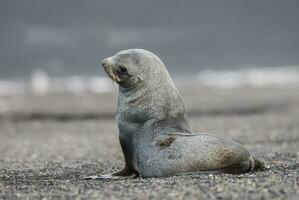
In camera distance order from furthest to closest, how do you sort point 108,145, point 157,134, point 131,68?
point 108,145 → point 131,68 → point 157,134

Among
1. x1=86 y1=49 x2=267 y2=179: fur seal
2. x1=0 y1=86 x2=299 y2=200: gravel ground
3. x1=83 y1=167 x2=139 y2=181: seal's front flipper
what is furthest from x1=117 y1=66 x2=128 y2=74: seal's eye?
x1=0 y1=86 x2=299 y2=200: gravel ground

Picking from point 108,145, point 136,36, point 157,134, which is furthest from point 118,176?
point 136,36

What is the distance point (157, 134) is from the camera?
7273 mm

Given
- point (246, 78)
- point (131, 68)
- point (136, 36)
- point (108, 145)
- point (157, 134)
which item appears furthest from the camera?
point (136, 36)

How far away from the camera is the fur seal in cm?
701

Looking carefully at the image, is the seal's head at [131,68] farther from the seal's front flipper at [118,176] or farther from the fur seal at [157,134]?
the seal's front flipper at [118,176]

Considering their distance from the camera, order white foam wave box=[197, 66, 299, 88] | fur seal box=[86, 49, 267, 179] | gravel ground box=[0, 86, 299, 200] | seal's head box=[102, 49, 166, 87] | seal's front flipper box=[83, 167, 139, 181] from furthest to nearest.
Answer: white foam wave box=[197, 66, 299, 88] < seal's head box=[102, 49, 166, 87] < seal's front flipper box=[83, 167, 139, 181] < fur seal box=[86, 49, 267, 179] < gravel ground box=[0, 86, 299, 200]

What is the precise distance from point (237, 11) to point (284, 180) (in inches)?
2511

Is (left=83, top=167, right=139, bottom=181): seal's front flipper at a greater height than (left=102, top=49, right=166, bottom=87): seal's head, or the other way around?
(left=102, top=49, right=166, bottom=87): seal's head

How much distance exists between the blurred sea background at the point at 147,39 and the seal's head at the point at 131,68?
28.7m

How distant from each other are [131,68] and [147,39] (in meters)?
47.9

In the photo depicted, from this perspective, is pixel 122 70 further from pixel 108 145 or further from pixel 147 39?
pixel 147 39

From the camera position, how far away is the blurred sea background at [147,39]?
145 feet

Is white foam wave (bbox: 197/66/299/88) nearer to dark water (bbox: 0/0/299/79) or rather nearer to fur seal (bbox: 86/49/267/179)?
dark water (bbox: 0/0/299/79)
